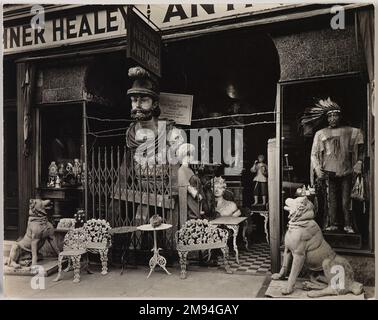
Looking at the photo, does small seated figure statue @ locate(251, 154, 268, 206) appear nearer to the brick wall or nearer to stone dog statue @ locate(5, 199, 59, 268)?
the brick wall

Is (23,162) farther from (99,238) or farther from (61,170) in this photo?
(99,238)

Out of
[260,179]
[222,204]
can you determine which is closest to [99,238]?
[222,204]

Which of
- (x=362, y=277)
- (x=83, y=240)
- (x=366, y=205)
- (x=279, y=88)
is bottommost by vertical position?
(x=362, y=277)

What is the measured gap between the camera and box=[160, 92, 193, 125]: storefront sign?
9.19 m

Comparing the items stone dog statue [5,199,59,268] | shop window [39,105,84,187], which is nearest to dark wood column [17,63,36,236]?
shop window [39,105,84,187]

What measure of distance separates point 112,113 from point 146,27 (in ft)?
9.84

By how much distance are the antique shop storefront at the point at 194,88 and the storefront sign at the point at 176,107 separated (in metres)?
0.27

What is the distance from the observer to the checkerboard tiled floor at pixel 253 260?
7027 millimetres

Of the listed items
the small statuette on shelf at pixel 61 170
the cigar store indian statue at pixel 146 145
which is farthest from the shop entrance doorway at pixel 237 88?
the small statuette on shelf at pixel 61 170

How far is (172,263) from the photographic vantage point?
23.6 feet
